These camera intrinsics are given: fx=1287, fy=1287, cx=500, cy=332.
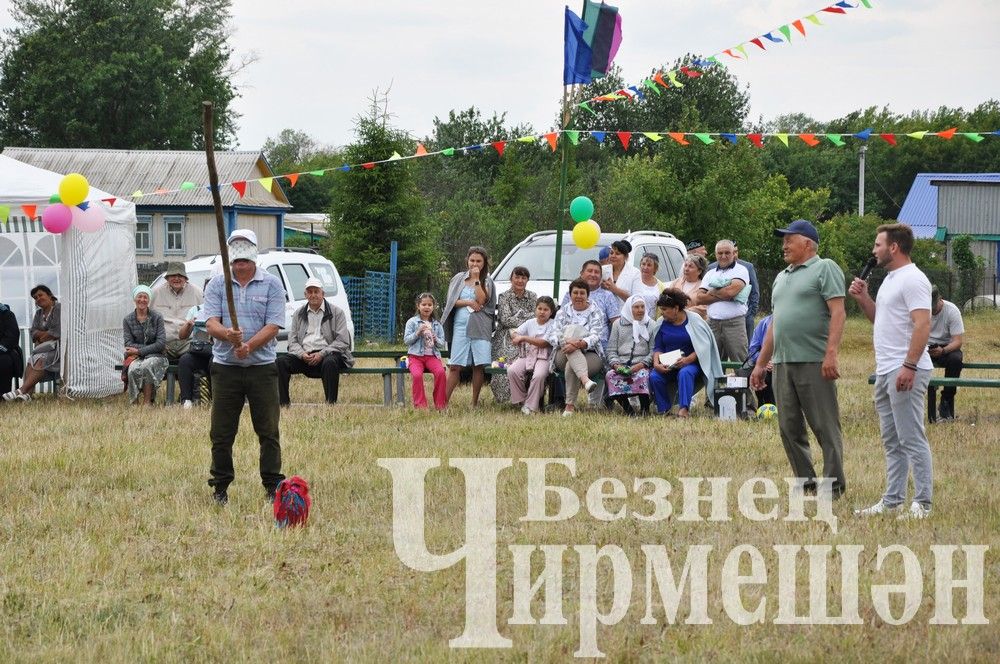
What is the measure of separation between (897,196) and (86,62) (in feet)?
153

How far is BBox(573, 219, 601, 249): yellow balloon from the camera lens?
1552 centimetres

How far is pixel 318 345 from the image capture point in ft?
46.9

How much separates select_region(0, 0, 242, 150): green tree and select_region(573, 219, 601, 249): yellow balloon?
40.2 meters

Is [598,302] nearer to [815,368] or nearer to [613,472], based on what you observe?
[613,472]

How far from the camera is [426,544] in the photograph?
708 centimetres

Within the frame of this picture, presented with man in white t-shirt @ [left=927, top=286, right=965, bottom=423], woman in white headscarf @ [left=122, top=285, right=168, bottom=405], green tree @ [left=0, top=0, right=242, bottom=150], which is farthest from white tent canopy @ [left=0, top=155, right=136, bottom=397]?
green tree @ [left=0, top=0, right=242, bottom=150]

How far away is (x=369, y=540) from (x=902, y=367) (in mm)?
3289

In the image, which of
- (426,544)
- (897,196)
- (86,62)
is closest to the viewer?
(426,544)

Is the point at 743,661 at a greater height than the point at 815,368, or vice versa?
the point at 815,368

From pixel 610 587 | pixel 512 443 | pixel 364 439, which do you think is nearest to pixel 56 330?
pixel 364 439

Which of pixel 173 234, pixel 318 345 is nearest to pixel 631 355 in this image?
pixel 318 345

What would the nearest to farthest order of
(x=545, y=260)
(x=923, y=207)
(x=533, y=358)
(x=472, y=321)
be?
(x=533, y=358) → (x=472, y=321) → (x=545, y=260) → (x=923, y=207)

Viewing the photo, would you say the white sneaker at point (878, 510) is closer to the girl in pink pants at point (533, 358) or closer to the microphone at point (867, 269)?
the microphone at point (867, 269)

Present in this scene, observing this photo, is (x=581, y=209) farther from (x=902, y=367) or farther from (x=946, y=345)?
(x=902, y=367)
